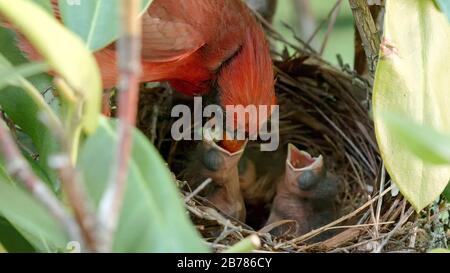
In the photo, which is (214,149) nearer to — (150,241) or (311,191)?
(311,191)

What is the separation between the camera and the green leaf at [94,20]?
4.00 ft

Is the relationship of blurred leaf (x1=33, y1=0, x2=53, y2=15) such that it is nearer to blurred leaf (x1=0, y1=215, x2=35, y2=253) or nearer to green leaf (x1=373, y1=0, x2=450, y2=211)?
blurred leaf (x1=0, y1=215, x2=35, y2=253)

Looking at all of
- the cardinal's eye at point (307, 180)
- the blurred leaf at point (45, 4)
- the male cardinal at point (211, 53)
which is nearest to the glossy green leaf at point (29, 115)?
the blurred leaf at point (45, 4)

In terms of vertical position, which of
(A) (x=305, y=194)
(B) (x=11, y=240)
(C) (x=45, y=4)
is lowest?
(A) (x=305, y=194)

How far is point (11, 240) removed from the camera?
133 centimetres

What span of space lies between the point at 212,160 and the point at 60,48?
1.61m

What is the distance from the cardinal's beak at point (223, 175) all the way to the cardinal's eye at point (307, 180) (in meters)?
0.19

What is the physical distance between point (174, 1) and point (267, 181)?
925mm

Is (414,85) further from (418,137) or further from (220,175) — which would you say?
(220,175)

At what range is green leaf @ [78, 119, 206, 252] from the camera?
0.91 metres

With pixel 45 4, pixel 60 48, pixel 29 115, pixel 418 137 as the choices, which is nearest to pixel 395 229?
pixel 29 115

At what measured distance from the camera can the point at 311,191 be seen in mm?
2465

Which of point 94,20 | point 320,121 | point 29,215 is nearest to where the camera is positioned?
point 29,215
